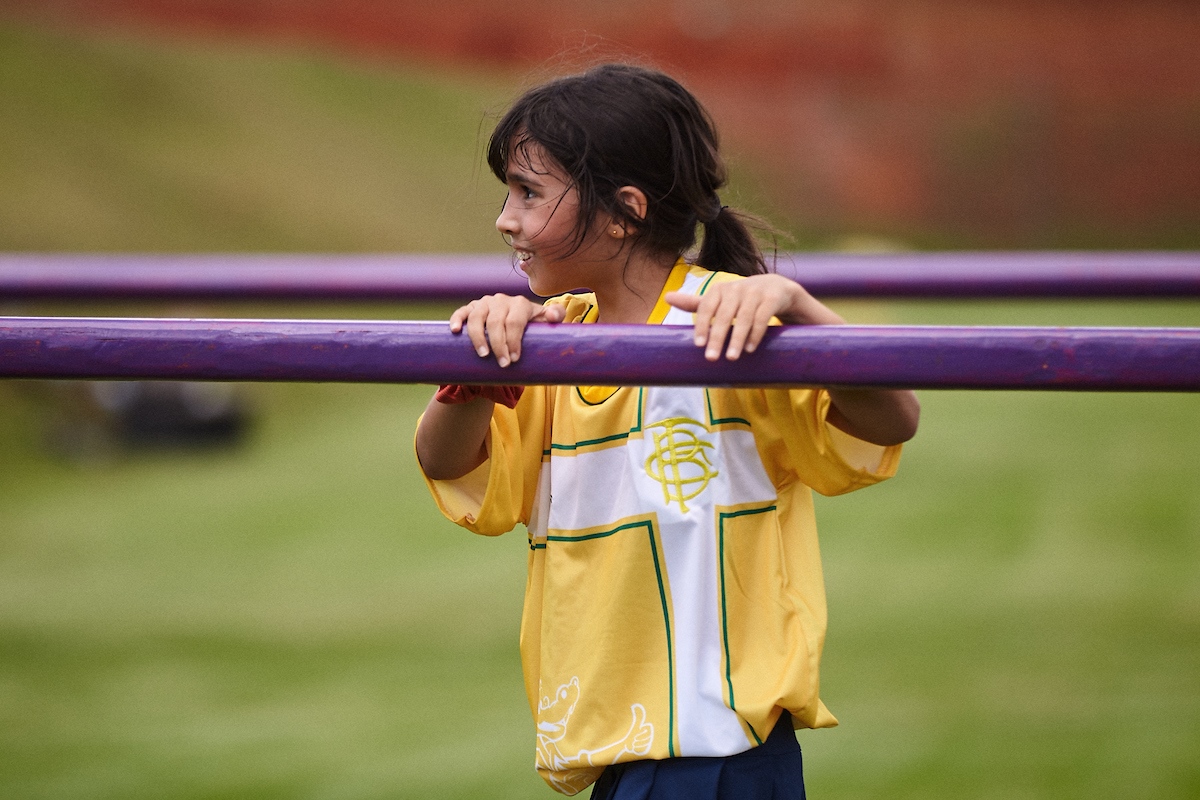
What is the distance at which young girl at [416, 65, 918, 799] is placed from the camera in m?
0.90

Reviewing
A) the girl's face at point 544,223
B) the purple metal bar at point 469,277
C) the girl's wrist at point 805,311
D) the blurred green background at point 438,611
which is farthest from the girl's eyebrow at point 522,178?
the purple metal bar at point 469,277

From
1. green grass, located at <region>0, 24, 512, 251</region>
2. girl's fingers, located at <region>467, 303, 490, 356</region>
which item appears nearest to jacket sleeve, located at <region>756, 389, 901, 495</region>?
girl's fingers, located at <region>467, 303, 490, 356</region>

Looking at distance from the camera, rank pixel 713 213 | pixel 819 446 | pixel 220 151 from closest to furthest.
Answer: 1. pixel 819 446
2. pixel 713 213
3. pixel 220 151

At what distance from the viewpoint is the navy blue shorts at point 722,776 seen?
904mm

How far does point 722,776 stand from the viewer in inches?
35.9

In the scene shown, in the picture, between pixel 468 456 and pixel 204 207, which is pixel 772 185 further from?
pixel 468 456

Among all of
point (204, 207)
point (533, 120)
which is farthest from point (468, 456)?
point (204, 207)

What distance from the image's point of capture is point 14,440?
451 cm

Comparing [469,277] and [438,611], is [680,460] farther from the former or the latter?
[438,611]

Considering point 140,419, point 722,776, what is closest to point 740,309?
point 722,776

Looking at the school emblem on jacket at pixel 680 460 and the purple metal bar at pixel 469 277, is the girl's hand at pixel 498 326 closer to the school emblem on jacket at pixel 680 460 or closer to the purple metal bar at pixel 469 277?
the school emblem on jacket at pixel 680 460

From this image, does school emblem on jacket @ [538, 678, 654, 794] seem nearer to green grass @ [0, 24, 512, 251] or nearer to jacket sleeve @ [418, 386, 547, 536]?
jacket sleeve @ [418, 386, 547, 536]

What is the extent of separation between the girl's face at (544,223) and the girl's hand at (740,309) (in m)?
0.19

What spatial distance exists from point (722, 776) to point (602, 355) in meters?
0.35
